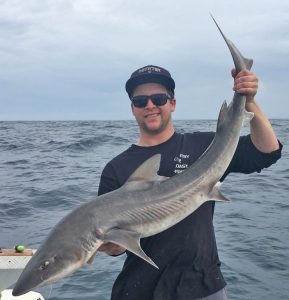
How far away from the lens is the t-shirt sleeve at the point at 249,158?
434cm

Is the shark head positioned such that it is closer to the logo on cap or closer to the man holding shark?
the man holding shark

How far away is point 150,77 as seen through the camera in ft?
14.9

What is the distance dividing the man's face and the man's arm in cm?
75

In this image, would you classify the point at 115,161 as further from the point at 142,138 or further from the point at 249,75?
the point at 249,75

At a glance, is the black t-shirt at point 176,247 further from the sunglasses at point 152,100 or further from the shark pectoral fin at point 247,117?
the sunglasses at point 152,100

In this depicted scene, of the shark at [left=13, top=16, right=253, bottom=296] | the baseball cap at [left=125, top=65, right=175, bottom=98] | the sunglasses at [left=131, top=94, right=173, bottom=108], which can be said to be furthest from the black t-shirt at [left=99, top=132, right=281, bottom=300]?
the baseball cap at [left=125, top=65, right=175, bottom=98]

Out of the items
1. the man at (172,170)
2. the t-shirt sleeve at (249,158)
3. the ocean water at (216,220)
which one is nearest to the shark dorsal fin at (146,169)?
the man at (172,170)

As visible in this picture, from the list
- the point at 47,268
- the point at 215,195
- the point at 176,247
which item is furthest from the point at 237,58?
the point at 47,268

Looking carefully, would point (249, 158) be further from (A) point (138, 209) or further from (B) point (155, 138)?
(A) point (138, 209)

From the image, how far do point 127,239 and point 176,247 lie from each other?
23.2 inches

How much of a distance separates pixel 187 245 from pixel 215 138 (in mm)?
1115

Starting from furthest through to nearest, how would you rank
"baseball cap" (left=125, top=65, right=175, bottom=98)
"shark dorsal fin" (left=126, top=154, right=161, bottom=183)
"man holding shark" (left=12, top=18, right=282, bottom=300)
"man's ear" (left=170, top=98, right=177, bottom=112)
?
"man's ear" (left=170, top=98, right=177, bottom=112), "baseball cap" (left=125, top=65, right=175, bottom=98), "shark dorsal fin" (left=126, top=154, right=161, bottom=183), "man holding shark" (left=12, top=18, right=282, bottom=300)

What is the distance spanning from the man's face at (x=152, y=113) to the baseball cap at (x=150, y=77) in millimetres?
53

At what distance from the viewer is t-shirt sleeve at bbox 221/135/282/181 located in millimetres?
4336
